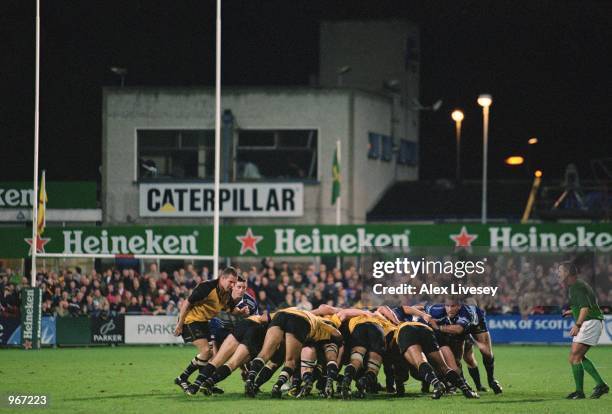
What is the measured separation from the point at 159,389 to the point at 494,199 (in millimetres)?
36523

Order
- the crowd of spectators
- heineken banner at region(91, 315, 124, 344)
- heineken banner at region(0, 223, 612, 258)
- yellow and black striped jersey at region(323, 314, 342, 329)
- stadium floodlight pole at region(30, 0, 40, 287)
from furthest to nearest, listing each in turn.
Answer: heineken banner at region(0, 223, 612, 258) < heineken banner at region(91, 315, 124, 344) < the crowd of spectators < stadium floodlight pole at region(30, 0, 40, 287) < yellow and black striped jersey at region(323, 314, 342, 329)

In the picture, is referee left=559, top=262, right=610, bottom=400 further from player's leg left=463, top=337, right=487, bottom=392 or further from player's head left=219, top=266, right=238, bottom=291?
player's head left=219, top=266, right=238, bottom=291

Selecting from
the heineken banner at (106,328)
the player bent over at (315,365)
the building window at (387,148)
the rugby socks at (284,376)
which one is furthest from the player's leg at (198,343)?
the building window at (387,148)

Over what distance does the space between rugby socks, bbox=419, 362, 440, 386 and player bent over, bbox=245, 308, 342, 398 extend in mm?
1758

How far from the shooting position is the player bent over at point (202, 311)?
802 inches

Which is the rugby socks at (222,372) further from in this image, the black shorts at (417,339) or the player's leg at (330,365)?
the black shorts at (417,339)

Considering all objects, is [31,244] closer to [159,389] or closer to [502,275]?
[502,275]

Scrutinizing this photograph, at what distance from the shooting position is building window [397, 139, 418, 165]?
59.6m

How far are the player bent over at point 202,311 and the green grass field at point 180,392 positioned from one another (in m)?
0.60

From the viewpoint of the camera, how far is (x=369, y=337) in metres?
19.8

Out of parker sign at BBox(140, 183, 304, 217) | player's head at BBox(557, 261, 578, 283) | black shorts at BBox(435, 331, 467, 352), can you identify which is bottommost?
black shorts at BBox(435, 331, 467, 352)

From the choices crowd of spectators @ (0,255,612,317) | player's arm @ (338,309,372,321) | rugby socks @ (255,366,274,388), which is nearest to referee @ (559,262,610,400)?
player's arm @ (338,309,372,321)

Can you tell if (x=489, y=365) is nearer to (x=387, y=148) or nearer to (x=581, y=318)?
(x=581, y=318)

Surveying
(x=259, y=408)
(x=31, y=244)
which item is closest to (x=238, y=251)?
(x=31, y=244)
